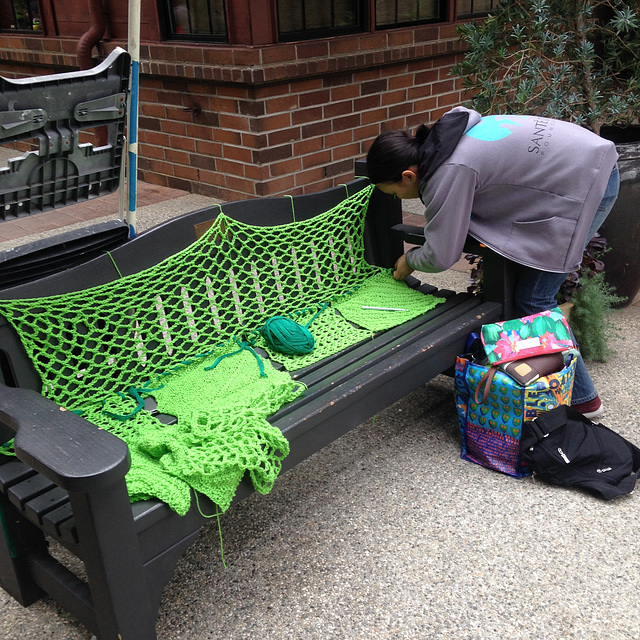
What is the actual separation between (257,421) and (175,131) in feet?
13.2

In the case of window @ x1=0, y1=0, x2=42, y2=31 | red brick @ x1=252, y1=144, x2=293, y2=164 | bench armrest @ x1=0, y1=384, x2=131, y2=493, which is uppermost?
window @ x1=0, y1=0, x2=42, y2=31

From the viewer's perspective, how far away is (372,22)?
5.39m

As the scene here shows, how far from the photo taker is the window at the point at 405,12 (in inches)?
217

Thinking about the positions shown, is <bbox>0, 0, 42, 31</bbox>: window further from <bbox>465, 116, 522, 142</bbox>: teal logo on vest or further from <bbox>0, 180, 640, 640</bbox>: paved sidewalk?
<bbox>0, 180, 640, 640</bbox>: paved sidewalk

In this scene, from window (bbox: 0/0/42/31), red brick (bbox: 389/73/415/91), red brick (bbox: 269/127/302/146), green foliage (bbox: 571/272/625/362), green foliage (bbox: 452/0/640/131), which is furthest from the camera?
window (bbox: 0/0/42/31)

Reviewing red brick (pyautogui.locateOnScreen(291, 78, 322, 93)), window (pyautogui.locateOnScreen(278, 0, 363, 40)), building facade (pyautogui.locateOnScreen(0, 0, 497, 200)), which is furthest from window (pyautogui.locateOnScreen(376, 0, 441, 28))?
red brick (pyautogui.locateOnScreen(291, 78, 322, 93))

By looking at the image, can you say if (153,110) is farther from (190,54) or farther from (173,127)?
(190,54)

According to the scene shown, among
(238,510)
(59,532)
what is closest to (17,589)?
(59,532)

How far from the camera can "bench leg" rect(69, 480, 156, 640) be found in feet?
5.33

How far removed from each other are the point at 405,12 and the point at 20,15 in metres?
3.70

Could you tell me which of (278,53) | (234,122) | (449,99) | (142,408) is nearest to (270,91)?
(278,53)

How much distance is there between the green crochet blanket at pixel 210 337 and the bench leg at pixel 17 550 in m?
0.36

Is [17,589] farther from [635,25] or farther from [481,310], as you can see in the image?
[635,25]

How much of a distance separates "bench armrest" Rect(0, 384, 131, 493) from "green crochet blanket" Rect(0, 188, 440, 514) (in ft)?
0.78
